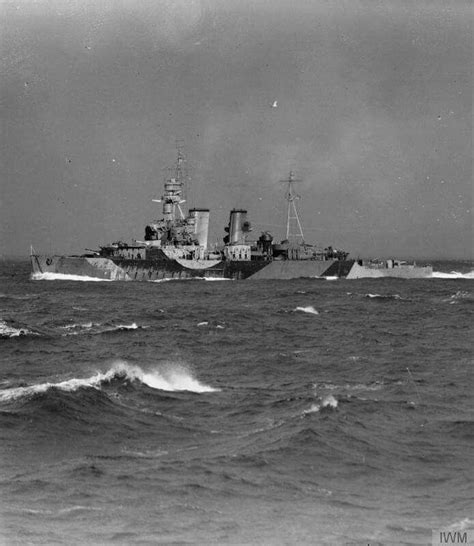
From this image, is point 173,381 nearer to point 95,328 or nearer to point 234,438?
point 234,438

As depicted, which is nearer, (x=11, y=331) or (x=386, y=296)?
(x=11, y=331)

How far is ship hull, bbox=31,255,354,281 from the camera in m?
73.7

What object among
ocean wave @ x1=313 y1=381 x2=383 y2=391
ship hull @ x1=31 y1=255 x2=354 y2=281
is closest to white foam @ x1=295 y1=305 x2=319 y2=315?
ocean wave @ x1=313 y1=381 x2=383 y2=391

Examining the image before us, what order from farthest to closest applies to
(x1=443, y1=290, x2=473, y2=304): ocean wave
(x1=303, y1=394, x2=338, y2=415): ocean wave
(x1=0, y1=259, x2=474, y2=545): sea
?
(x1=443, y1=290, x2=473, y2=304): ocean wave, (x1=303, y1=394, x2=338, y2=415): ocean wave, (x1=0, y1=259, x2=474, y2=545): sea

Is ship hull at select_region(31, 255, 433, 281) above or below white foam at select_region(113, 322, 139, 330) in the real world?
A: above

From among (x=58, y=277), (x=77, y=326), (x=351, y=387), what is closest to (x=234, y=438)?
(x=351, y=387)

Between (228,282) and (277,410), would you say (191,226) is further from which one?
(277,410)

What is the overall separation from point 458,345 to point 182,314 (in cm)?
1659

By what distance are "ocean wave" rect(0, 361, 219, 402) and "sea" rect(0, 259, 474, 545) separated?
0.23 ft

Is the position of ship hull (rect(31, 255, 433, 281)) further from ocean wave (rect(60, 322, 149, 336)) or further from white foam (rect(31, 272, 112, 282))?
ocean wave (rect(60, 322, 149, 336))

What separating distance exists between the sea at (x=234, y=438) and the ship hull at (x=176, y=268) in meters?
43.5

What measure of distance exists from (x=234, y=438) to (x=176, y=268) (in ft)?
202

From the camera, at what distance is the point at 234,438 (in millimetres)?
14062

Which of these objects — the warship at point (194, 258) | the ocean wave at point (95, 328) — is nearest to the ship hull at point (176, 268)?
the warship at point (194, 258)
